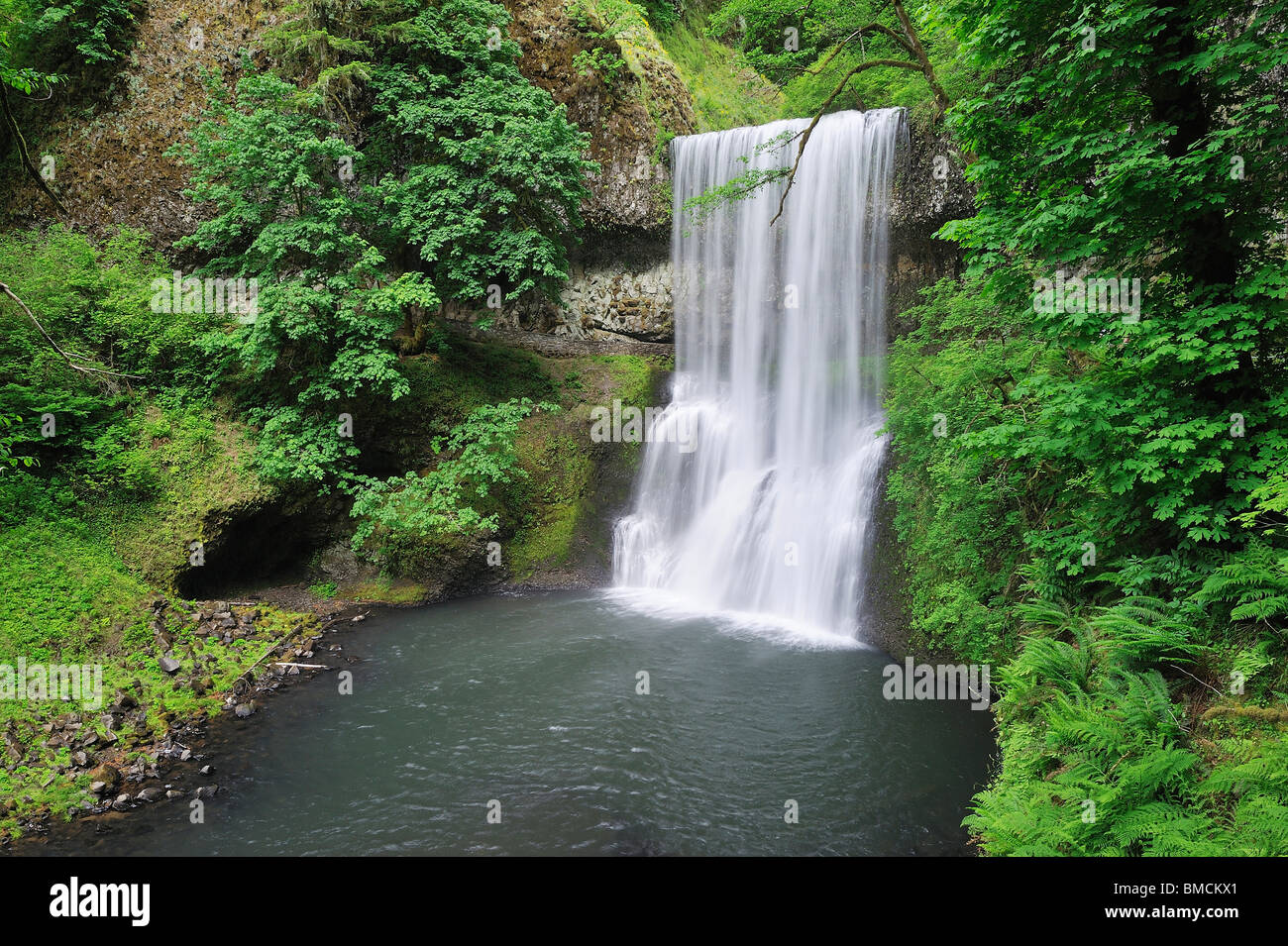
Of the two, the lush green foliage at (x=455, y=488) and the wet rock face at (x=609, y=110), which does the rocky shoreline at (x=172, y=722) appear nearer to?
the lush green foliage at (x=455, y=488)

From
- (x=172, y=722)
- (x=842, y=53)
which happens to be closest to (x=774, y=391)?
(x=842, y=53)


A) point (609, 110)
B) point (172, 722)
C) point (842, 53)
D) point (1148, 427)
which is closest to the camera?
point (1148, 427)

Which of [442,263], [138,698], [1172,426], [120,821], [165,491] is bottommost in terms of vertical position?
[120,821]

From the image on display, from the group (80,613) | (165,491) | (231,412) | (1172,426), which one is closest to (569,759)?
(1172,426)

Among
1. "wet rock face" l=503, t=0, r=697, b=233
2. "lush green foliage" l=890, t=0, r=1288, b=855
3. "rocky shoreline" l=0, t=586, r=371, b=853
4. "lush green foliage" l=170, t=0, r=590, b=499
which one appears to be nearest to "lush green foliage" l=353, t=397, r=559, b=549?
"lush green foliage" l=170, t=0, r=590, b=499

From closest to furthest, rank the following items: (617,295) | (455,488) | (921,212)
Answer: (455,488), (921,212), (617,295)

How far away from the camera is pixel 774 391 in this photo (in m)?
16.5

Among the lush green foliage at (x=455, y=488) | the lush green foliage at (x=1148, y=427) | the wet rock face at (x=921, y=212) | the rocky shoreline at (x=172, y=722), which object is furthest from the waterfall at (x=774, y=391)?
the rocky shoreline at (x=172, y=722)

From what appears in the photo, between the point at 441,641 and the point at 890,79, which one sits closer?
the point at 441,641

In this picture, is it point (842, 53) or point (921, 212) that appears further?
point (842, 53)

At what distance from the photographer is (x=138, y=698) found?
8922 millimetres

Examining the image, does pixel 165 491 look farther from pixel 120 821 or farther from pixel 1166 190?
pixel 1166 190

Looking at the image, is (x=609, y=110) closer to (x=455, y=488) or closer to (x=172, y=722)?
(x=455, y=488)

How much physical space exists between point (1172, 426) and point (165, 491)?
14.4 metres
